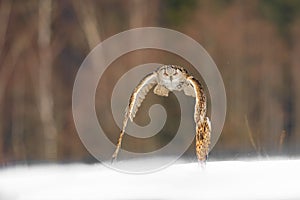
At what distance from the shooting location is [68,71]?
596 cm

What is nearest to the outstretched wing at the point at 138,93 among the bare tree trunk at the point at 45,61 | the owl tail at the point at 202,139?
the owl tail at the point at 202,139

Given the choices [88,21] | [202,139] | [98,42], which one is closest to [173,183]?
[202,139]

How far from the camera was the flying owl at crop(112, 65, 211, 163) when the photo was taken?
3.43ft

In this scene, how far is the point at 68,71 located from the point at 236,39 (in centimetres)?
147

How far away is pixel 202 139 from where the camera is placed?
3.43ft

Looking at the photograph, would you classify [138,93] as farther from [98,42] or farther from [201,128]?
[98,42]

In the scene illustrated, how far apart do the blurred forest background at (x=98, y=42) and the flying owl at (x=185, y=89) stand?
4.19 meters

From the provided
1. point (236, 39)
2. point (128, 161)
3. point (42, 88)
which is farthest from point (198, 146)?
point (42, 88)

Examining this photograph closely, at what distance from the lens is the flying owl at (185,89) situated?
1047 millimetres

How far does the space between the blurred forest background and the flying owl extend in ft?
13.7

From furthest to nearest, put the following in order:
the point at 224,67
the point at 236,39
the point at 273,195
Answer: the point at 236,39 → the point at 224,67 → the point at 273,195

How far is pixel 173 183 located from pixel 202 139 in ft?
0.44

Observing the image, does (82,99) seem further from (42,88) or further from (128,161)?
(128,161)

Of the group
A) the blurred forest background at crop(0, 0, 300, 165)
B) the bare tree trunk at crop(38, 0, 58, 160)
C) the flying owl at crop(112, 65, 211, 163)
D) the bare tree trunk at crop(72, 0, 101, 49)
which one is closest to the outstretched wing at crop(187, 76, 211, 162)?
the flying owl at crop(112, 65, 211, 163)
